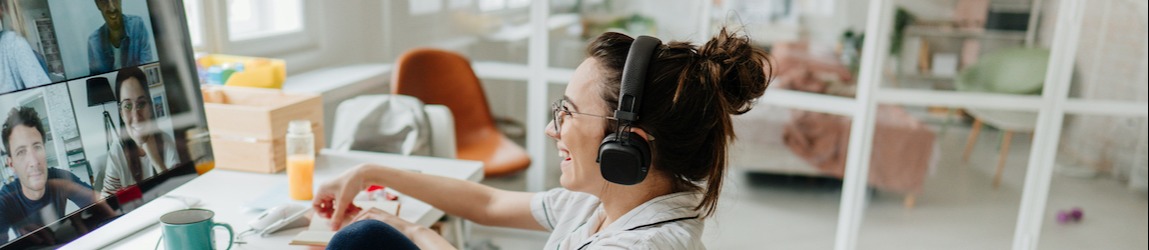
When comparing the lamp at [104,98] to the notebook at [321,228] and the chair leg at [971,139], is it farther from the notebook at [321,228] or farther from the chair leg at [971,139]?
the chair leg at [971,139]

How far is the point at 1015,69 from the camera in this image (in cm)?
245

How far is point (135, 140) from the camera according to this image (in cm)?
114

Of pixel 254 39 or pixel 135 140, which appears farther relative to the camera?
pixel 254 39

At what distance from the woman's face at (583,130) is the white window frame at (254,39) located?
1.50 m

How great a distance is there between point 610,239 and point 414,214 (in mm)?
488

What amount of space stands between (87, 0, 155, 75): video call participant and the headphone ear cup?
2.29 ft

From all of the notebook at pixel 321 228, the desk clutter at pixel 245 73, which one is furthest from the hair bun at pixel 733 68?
the desk clutter at pixel 245 73

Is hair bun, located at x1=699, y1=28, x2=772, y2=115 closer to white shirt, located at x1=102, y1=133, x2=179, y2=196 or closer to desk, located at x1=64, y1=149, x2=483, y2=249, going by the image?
desk, located at x1=64, y1=149, x2=483, y2=249

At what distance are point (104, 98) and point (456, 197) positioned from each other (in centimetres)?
56

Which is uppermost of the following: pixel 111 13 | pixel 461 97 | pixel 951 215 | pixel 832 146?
pixel 111 13

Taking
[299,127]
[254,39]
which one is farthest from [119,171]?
[254,39]

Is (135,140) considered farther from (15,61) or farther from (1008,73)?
(1008,73)

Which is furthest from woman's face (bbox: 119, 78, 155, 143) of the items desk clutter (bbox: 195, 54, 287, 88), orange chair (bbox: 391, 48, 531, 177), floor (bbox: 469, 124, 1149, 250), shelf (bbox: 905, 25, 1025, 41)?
shelf (bbox: 905, 25, 1025, 41)

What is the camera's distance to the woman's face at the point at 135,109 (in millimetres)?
1124
